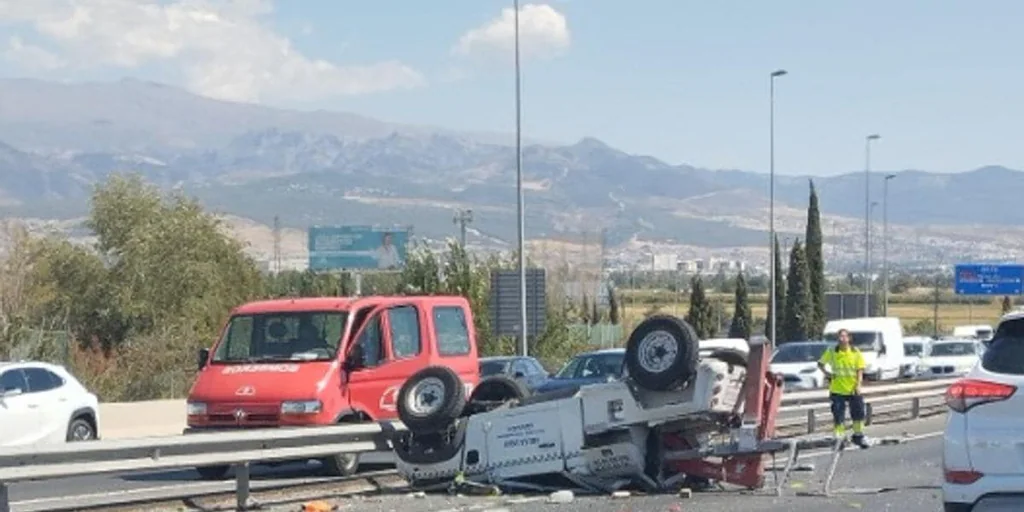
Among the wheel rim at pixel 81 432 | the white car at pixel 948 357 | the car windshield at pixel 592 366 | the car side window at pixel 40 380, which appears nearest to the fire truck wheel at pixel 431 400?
the car side window at pixel 40 380

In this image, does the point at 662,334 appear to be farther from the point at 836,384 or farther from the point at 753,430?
the point at 836,384

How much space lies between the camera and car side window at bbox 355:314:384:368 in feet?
63.7

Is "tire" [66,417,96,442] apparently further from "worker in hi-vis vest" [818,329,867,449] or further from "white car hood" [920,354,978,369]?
"white car hood" [920,354,978,369]

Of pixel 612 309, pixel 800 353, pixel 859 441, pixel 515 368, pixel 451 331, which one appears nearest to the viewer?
pixel 451 331

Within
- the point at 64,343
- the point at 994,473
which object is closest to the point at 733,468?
the point at 994,473

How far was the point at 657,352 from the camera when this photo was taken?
54.6 ft

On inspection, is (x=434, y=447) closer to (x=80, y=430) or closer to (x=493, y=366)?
(x=80, y=430)

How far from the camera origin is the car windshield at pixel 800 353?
44.6m

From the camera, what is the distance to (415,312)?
66.4 feet

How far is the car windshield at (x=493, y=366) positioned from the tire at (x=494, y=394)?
14.5 m

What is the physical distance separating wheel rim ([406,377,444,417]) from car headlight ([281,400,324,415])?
1.39 m

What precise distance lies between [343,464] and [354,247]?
82.3 m

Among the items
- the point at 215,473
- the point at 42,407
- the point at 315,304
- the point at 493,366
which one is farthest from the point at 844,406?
the point at 42,407

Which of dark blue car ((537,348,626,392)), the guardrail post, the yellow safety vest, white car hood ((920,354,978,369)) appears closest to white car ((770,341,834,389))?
white car hood ((920,354,978,369))
